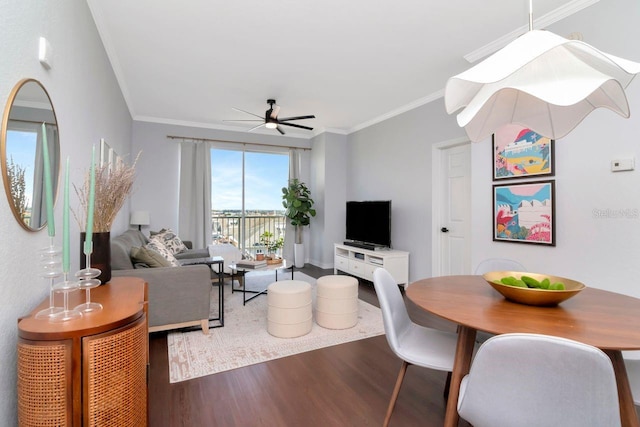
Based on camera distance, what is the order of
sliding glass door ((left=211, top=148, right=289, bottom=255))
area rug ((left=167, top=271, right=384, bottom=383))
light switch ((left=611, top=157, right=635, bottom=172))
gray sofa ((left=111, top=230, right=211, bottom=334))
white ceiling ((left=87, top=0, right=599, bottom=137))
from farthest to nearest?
sliding glass door ((left=211, top=148, right=289, bottom=255)), gray sofa ((left=111, top=230, right=211, bottom=334)), white ceiling ((left=87, top=0, right=599, bottom=137)), area rug ((left=167, top=271, right=384, bottom=383)), light switch ((left=611, top=157, right=635, bottom=172))

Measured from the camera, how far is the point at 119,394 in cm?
111

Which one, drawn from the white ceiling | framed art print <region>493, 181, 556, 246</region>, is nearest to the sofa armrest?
the white ceiling

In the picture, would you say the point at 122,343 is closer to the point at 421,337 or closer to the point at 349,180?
the point at 421,337

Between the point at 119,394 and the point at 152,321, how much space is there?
5.69 ft

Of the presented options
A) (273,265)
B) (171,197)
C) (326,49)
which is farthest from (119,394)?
(171,197)

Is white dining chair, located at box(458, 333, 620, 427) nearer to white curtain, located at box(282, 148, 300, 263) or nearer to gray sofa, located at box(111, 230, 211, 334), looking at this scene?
gray sofa, located at box(111, 230, 211, 334)

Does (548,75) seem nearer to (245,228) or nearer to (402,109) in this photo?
(402,109)

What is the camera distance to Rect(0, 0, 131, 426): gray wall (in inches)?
46.9

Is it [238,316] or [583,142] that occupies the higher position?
[583,142]

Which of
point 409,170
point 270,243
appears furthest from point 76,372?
point 270,243

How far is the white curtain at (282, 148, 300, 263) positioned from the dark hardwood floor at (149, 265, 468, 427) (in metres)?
3.87

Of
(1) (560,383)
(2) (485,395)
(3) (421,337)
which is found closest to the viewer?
(1) (560,383)

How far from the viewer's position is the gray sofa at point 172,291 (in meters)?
2.58

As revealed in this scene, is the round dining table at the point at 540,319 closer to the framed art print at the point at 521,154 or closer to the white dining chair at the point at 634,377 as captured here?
the white dining chair at the point at 634,377
